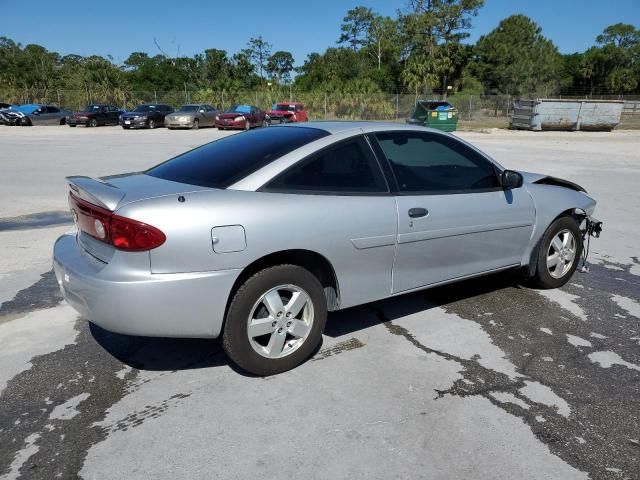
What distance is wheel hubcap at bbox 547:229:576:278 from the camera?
4.89 metres

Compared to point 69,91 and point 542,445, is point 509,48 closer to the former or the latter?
point 69,91

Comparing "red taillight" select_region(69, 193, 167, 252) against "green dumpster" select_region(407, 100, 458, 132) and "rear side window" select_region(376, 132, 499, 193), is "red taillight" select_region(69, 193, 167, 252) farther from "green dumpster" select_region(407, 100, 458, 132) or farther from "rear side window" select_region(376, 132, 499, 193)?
"green dumpster" select_region(407, 100, 458, 132)

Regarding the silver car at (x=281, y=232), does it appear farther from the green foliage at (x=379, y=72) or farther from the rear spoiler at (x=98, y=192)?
the green foliage at (x=379, y=72)

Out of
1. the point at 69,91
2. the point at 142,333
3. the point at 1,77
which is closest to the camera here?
the point at 142,333

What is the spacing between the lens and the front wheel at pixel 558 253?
15.7 feet

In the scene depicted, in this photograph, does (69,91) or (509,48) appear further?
(509,48)

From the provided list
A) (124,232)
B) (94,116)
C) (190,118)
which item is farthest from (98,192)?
(94,116)

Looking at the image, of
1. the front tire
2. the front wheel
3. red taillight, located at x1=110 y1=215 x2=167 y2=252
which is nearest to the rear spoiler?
red taillight, located at x1=110 y1=215 x2=167 y2=252

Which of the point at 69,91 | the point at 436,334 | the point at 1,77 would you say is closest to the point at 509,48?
the point at 69,91

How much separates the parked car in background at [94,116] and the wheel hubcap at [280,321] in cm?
3360

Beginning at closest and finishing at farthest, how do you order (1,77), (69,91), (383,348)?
(383,348)
(69,91)
(1,77)

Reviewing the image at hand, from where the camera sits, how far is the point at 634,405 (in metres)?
3.09

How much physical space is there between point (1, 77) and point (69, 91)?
12.5 metres

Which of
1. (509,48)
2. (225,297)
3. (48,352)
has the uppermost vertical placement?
(509,48)
